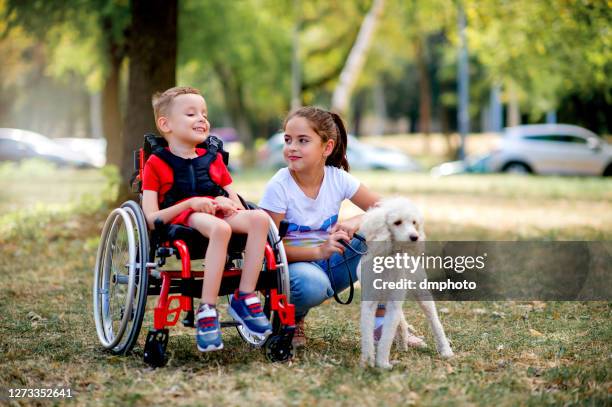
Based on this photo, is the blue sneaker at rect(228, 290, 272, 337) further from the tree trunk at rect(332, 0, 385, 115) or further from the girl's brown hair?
the tree trunk at rect(332, 0, 385, 115)

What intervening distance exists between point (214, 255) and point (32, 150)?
27.8m

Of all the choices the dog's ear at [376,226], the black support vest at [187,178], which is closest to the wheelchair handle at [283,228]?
the black support vest at [187,178]

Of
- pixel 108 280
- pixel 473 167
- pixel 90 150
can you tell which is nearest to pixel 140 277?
pixel 108 280

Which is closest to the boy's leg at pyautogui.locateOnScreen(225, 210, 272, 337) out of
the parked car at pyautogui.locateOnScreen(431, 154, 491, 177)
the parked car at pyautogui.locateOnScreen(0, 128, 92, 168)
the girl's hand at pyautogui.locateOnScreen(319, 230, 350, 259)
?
the girl's hand at pyautogui.locateOnScreen(319, 230, 350, 259)

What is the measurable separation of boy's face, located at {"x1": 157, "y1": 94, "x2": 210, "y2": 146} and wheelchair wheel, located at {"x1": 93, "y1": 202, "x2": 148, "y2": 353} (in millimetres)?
463

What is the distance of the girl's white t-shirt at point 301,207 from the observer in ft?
16.6

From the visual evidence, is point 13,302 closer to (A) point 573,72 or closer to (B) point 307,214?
(B) point 307,214

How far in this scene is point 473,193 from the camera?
58.5 feet

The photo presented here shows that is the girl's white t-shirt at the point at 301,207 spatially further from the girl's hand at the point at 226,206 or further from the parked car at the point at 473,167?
the parked car at the point at 473,167

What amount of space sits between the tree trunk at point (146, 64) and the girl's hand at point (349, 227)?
6.31 metres

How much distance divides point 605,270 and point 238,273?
4300 millimetres

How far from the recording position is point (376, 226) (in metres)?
4.53

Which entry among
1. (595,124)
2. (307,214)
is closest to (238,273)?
(307,214)

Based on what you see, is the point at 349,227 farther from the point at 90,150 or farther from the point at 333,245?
the point at 90,150
